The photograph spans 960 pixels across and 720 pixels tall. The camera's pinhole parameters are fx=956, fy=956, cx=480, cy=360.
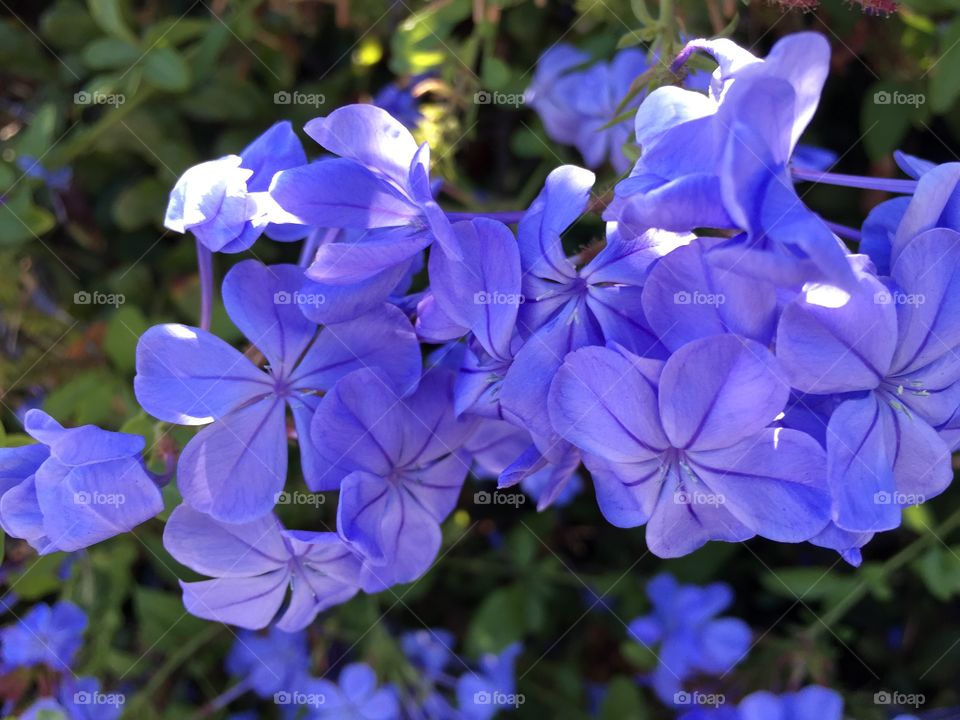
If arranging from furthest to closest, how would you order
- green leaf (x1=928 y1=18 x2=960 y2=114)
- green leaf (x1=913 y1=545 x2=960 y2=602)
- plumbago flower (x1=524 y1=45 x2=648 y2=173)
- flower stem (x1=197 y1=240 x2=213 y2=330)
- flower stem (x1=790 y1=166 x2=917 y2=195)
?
1. plumbago flower (x1=524 y1=45 x2=648 y2=173)
2. green leaf (x1=913 y1=545 x2=960 y2=602)
3. green leaf (x1=928 y1=18 x2=960 y2=114)
4. flower stem (x1=197 y1=240 x2=213 y2=330)
5. flower stem (x1=790 y1=166 x2=917 y2=195)

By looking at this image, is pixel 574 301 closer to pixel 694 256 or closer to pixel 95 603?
pixel 694 256

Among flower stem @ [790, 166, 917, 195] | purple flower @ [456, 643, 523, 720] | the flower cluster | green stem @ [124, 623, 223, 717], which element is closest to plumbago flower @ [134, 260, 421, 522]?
the flower cluster

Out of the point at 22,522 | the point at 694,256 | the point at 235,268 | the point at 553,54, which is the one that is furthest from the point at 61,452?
the point at 553,54

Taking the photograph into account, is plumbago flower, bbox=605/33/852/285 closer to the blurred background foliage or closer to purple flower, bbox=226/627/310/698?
the blurred background foliage

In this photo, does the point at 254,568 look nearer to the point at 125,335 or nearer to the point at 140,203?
the point at 125,335

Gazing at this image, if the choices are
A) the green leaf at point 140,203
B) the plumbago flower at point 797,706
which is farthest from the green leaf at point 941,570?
the green leaf at point 140,203

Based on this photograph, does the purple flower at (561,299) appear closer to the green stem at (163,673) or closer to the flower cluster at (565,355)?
the flower cluster at (565,355)
